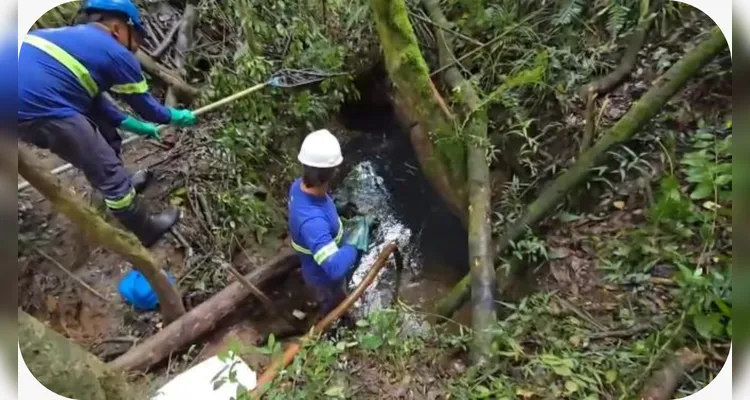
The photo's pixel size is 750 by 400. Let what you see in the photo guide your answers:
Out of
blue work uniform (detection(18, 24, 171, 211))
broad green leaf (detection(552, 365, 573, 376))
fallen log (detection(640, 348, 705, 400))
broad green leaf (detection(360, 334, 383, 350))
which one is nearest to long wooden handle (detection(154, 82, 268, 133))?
blue work uniform (detection(18, 24, 171, 211))

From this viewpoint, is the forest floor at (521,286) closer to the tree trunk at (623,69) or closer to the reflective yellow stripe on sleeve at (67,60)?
the tree trunk at (623,69)

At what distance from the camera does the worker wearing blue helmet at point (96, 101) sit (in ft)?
3.30

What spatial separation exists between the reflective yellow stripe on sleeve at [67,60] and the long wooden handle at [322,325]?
0.62m

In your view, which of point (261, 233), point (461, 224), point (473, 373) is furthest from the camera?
point (461, 224)

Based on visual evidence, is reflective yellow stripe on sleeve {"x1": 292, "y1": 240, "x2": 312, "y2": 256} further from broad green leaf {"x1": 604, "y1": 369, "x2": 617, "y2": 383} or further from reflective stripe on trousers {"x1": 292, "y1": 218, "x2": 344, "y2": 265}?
broad green leaf {"x1": 604, "y1": 369, "x2": 617, "y2": 383}

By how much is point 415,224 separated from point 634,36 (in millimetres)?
667

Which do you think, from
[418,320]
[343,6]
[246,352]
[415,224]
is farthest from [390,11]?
[246,352]

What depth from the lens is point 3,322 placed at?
0.96 metres

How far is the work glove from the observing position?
48.3 inches

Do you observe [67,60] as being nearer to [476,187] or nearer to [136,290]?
[136,290]

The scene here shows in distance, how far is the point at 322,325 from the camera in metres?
1.20

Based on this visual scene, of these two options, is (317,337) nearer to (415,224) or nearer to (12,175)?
(415,224)

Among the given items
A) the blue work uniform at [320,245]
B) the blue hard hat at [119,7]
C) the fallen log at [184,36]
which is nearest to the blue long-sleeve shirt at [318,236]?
the blue work uniform at [320,245]

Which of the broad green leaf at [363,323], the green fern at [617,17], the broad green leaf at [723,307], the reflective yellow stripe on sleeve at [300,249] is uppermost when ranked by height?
the green fern at [617,17]
